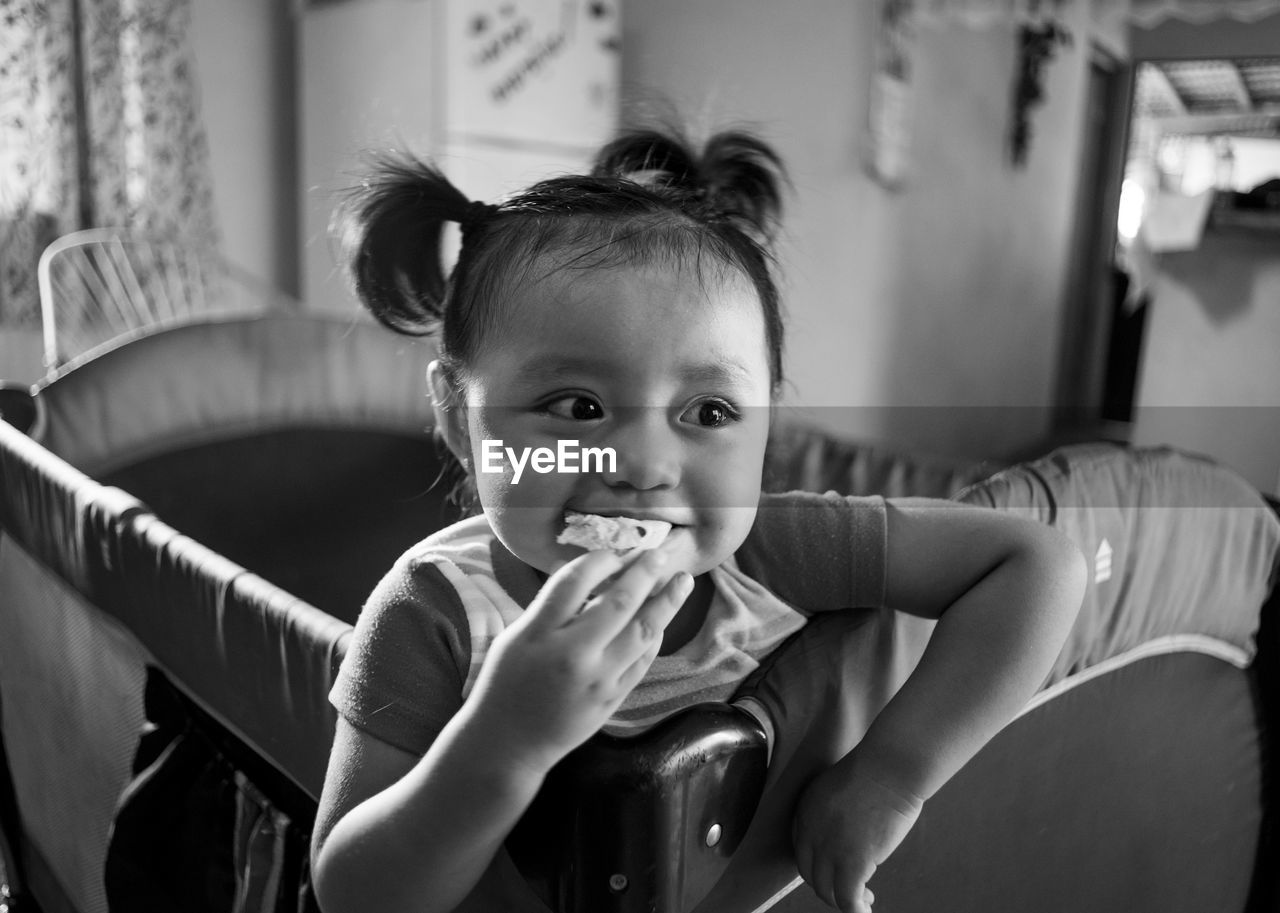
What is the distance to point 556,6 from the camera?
221 centimetres

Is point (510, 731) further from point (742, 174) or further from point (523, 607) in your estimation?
point (742, 174)

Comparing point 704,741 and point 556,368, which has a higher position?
point 556,368

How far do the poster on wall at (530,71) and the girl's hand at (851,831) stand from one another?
1733mm

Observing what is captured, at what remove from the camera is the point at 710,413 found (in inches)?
16.8

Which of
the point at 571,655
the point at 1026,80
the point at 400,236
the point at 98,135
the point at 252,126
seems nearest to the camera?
the point at 571,655

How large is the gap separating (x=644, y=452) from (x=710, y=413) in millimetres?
49

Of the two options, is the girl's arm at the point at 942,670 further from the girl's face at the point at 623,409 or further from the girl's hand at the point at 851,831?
the girl's face at the point at 623,409

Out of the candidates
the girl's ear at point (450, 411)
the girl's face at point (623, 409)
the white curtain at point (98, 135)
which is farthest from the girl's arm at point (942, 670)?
the white curtain at point (98, 135)

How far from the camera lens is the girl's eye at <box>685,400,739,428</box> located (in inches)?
16.7

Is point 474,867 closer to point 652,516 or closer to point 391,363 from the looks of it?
point 652,516

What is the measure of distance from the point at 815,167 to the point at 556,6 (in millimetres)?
789

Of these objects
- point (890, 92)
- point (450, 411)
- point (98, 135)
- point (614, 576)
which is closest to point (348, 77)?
point (98, 135)

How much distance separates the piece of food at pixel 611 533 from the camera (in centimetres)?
39

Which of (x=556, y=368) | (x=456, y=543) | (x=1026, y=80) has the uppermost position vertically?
(x=1026, y=80)
